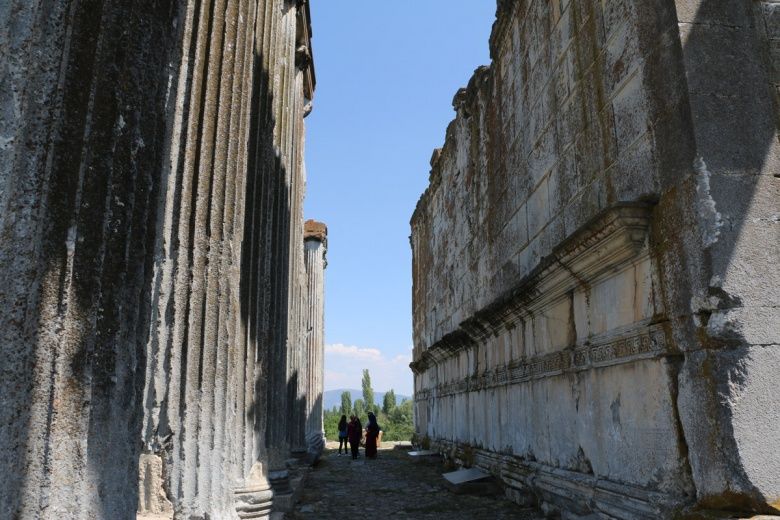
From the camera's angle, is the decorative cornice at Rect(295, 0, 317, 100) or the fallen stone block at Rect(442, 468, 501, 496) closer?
the fallen stone block at Rect(442, 468, 501, 496)

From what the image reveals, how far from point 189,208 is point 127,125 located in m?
2.73

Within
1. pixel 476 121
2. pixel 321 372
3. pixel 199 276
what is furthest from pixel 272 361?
pixel 321 372

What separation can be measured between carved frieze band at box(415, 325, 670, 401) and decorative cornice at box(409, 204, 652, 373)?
23.9 inches

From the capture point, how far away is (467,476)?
10086 mm

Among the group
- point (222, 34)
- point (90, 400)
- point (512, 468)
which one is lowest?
point (512, 468)

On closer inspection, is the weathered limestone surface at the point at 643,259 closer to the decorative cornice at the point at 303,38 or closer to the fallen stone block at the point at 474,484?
the fallen stone block at the point at 474,484

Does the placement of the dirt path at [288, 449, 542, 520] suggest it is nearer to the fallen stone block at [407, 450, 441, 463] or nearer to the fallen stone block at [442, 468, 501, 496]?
the fallen stone block at [442, 468, 501, 496]

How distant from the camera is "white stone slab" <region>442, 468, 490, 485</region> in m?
9.74

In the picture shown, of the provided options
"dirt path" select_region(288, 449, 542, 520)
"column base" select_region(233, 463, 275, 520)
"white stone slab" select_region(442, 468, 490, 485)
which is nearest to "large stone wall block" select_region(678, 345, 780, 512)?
"dirt path" select_region(288, 449, 542, 520)

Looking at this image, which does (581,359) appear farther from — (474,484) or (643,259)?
(474,484)

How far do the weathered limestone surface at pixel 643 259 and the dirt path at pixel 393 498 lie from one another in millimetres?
617

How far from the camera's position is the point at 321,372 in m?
24.8

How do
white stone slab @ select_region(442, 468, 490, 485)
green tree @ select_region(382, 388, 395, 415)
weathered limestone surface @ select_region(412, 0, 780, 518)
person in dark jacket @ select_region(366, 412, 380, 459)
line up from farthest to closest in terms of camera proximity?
1. green tree @ select_region(382, 388, 395, 415)
2. person in dark jacket @ select_region(366, 412, 380, 459)
3. white stone slab @ select_region(442, 468, 490, 485)
4. weathered limestone surface @ select_region(412, 0, 780, 518)

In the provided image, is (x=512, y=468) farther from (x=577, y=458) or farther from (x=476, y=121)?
(x=476, y=121)
